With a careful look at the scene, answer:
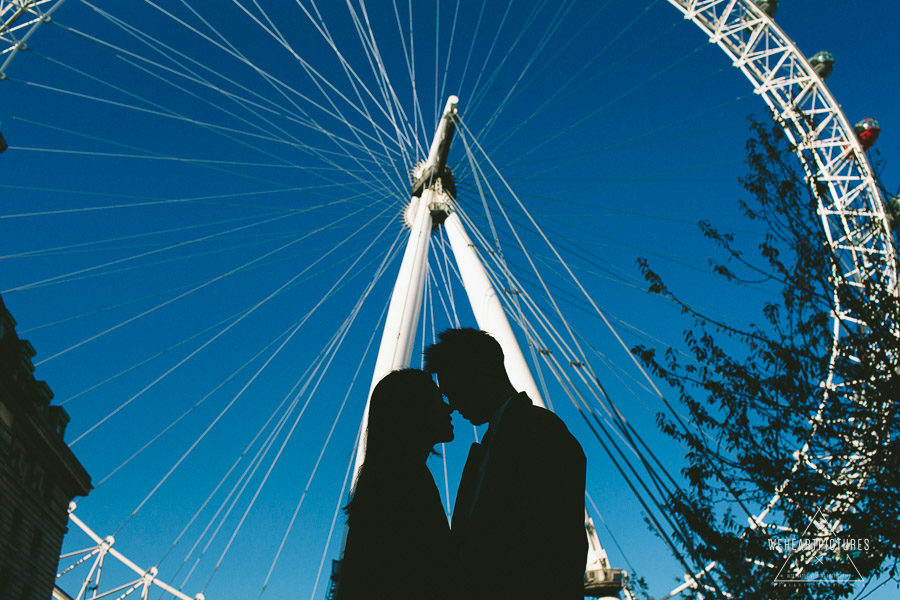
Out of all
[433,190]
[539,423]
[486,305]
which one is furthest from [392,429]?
[433,190]

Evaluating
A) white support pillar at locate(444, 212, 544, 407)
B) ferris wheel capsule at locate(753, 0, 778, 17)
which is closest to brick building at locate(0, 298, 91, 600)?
white support pillar at locate(444, 212, 544, 407)

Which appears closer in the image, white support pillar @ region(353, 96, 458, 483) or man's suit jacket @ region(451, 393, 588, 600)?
man's suit jacket @ region(451, 393, 588, 600)

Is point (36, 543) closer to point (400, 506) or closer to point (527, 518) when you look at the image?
point (400, 506)

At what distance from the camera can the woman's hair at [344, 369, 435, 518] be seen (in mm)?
2016

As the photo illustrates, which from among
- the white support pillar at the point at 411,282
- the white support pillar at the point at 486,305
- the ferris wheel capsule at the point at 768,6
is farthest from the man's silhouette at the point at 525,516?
the ferris wheel capsule at the point at 768,6

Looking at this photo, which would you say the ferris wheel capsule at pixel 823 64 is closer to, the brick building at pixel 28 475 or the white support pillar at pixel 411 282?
the white support pillar at pixel 411 282

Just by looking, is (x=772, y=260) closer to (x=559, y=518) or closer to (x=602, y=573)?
(x=602, y=573)

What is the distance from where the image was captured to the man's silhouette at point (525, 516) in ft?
5.50

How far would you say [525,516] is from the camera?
174 cm

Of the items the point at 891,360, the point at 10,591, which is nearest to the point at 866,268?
the point at 891,360

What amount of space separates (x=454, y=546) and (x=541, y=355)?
905cm

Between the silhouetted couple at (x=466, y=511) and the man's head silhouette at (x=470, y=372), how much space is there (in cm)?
8

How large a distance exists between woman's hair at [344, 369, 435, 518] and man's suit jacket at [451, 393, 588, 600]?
26 cm

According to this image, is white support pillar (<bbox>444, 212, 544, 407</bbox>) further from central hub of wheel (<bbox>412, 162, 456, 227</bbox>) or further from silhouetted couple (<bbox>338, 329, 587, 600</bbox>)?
silhouetted couple (<bbox>338, 329, 587, 600</bbox>)
